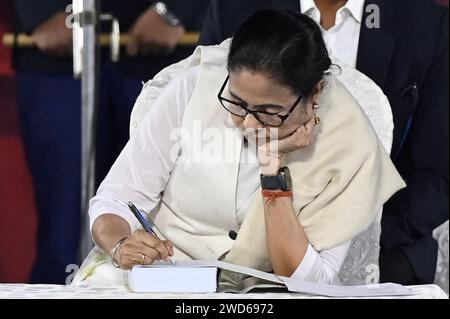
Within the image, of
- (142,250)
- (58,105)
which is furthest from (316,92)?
(58,105)

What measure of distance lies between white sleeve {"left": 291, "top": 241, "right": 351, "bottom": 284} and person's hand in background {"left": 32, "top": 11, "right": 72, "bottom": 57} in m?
1.20

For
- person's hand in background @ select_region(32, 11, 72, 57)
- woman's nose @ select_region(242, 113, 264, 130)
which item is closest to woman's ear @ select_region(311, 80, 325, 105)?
woman's nose @ select_region(242, 113, 264, 130)

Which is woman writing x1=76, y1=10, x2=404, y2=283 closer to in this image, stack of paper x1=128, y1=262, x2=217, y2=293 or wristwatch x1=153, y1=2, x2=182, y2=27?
stack of paper x1=128, y1=262, x2=217, y2=293

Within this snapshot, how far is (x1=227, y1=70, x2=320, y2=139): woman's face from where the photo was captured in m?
2.19

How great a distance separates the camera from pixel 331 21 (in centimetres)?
281

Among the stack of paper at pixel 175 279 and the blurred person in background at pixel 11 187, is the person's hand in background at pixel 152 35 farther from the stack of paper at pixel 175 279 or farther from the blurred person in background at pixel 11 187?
the stack of paper at pixel 175 279

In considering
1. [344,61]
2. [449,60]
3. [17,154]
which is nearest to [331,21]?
[344,61]

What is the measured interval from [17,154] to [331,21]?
107 centimetres

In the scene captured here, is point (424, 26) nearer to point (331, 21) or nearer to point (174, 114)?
point (331, 21)

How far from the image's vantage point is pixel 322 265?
2312 millimetres

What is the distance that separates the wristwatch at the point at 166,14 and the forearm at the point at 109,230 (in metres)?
0.88

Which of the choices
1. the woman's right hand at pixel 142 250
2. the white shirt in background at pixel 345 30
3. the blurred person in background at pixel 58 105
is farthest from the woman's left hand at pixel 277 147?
the blurred person in background at pixel 58 105

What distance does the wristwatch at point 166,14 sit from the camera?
9.92 feet

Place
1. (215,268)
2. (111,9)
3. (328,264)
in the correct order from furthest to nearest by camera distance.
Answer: (111,9)
(328,264)
(215,268)
